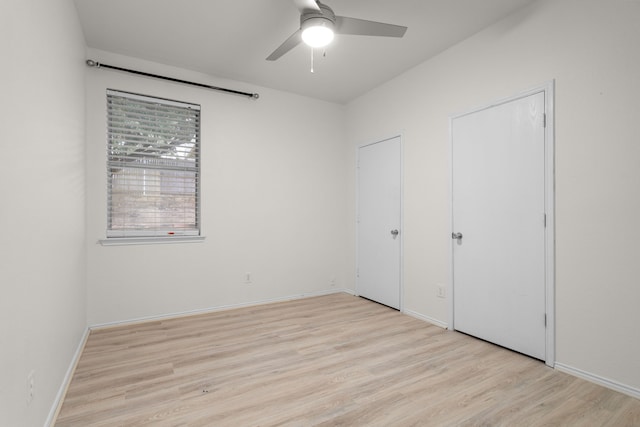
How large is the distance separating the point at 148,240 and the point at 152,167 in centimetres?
78

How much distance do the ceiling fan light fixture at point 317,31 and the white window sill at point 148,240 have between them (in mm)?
2454

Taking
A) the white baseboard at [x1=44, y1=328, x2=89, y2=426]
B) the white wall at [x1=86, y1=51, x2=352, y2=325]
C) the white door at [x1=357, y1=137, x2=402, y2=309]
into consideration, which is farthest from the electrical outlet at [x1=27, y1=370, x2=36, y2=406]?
the white door at [x1=357, y1=137, x2=402, y2=309]

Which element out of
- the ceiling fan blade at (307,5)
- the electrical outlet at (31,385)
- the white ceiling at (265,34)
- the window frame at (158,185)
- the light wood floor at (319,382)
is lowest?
the light wood floor at (319,382)

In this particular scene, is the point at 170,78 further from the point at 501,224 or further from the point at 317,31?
the point at 501,224

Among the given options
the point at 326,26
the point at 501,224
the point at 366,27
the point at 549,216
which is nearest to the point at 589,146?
the point at 549,216

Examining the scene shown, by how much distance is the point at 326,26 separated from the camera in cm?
218

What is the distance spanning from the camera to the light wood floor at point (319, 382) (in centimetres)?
184

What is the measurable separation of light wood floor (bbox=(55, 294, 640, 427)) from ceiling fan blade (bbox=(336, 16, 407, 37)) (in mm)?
2389

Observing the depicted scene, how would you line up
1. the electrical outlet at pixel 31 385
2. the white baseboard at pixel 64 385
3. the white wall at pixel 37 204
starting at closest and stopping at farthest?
the white wall at pixel 37 204, the electrical outlet at pixel 31 385, the white baseboard at pixel 64 385

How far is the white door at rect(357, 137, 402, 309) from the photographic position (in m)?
3.88

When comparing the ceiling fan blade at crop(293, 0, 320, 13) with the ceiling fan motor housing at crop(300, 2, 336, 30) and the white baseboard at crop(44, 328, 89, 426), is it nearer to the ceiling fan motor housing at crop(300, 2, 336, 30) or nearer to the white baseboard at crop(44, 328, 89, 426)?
the ceiling fan motor housing at crop(300, 2, 336, 30)

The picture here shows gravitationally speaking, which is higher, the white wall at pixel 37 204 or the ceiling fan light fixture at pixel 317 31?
the ceiling fan light fixture at pixel 317 31

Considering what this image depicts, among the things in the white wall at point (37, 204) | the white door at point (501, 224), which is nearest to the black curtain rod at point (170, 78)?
the white wall at point (37, 204)

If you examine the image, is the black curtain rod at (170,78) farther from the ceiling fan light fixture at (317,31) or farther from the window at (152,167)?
the ceiling fan light fixture at (317,31)
